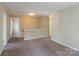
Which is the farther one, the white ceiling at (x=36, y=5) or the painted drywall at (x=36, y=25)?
the painted drywall at (x=36, y=25)

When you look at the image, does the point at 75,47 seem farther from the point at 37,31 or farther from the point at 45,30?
the point at 45,30

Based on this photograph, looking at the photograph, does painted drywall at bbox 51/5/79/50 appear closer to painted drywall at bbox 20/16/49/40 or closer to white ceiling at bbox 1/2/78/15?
white ceiling at bbox 1/2/78/15

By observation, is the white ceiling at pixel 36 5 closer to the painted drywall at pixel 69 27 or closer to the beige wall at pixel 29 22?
the painted drywall at pixel 69 27

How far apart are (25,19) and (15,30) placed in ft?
13.0

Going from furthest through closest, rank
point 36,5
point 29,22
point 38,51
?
point 29,22
point 36,5
point 38,51

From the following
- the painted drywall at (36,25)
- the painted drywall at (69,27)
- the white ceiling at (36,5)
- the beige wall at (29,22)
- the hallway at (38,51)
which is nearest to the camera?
the hallway at (38,51)

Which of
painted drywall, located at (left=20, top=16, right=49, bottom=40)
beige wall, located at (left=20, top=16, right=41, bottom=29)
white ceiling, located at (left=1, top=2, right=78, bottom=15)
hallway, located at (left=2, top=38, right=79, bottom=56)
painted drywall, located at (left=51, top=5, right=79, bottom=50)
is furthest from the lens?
beige wall, located at (left=20, top=16, right=41, bottom=29)

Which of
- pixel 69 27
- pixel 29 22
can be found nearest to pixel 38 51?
pixel 69 27

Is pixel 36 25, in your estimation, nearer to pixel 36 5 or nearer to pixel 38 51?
pixel 36 5

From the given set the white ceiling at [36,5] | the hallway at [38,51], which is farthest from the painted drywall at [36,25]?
the hallway at [38,51]

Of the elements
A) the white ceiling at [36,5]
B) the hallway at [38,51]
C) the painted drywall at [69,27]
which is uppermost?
the white ceiling at [36,5]

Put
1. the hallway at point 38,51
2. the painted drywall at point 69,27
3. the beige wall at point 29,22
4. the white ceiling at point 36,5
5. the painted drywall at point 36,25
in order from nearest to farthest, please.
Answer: the hallway at point 38,51 → the white ceiling at point 36,5 → the painted drywall at point 69,27 → the painted drywall at point 36,25 → the beige wall at point 29,22

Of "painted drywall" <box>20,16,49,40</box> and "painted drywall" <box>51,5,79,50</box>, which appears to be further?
"painted drywall" <box>20,16,49,40</box>

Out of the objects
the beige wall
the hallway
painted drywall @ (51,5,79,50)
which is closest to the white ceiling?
painted drywall @ (51,5,79,50)
